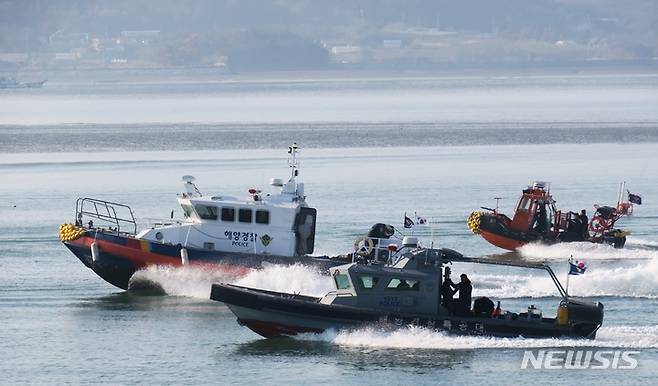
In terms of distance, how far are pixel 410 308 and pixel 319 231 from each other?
22272 mm

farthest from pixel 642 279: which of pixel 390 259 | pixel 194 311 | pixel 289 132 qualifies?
pixel 289 132

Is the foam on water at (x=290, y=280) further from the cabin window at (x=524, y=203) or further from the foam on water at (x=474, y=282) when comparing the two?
the cabin window at (x=524, y=203)

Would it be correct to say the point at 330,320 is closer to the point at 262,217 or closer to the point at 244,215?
the point at 262,217

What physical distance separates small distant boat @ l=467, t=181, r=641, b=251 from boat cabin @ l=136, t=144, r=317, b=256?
10943 mm

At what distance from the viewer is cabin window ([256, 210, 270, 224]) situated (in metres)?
51.7

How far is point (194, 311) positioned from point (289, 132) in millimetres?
87211

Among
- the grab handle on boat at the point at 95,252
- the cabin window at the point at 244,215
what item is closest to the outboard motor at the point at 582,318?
the cabin window at the point at 244,215

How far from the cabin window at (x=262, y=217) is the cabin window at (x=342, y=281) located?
8.72 meters

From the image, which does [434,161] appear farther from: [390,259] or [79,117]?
[79,117]

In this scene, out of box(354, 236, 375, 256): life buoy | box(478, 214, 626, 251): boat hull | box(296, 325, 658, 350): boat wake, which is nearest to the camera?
box(296, 325, 658, 350): boat wake

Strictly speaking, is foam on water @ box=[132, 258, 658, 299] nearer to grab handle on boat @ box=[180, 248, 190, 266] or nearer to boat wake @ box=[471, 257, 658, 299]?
boat wake @ box=[471, 257, 658, 299]

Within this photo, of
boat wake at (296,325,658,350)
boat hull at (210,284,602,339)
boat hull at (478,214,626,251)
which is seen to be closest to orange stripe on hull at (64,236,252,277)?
boat hull at (210,284,602,339)

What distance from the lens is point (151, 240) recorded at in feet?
171

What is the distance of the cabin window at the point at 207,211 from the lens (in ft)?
170
